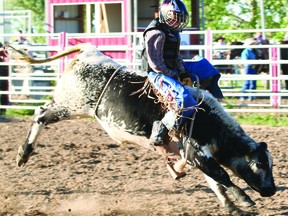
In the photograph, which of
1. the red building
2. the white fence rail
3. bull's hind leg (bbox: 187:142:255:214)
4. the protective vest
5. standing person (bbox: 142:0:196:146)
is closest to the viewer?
bull's hind leg (bbox: 187:142:255:214)

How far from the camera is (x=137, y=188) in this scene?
A: 683cm

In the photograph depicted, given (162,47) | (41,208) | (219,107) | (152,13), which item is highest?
(152,13)

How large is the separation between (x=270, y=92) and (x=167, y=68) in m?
7.11

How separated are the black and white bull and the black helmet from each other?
55cm

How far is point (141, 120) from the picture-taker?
5.99 metres

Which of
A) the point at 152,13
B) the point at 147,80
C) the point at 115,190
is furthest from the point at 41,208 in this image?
the point at 152,13

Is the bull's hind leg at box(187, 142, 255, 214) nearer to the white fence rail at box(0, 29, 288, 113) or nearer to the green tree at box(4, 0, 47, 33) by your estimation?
the white fence rail at box(0, 29, 288, 113)

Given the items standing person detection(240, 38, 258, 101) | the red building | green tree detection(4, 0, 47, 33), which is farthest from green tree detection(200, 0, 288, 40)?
green tree detection(4, 0, 47, 33)

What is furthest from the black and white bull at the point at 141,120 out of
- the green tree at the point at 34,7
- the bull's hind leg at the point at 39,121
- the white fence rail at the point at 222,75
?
the green tree at the point at 34,7

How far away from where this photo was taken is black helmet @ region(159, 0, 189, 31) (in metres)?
5.74

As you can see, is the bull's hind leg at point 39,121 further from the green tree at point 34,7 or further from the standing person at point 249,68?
the green tree at point 34,7

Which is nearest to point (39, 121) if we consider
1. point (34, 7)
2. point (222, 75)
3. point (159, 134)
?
point (159, 134)

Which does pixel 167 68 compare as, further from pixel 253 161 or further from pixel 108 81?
pixel 253 161

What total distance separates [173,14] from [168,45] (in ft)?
0.96
